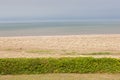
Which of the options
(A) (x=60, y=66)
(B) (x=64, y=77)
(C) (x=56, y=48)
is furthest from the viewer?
(C) (x=56, y=48)

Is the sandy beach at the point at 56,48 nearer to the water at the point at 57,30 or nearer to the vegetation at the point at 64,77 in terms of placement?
the vegetation at the point at 64,77

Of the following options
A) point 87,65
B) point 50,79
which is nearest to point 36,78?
point 50,79

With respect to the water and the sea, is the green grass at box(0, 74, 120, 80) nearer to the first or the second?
the sea

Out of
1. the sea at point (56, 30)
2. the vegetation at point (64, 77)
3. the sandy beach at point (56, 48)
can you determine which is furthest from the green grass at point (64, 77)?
the sea at point (56, 30)

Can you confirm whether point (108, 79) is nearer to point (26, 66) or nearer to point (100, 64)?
point (100, 64)

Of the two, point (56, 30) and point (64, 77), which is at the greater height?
point (64, 77)

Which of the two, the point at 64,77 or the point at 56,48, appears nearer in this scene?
the point at 64,77

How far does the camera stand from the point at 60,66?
475 inches

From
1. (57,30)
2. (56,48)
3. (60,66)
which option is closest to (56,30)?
(57,30)

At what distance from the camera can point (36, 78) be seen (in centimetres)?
1138

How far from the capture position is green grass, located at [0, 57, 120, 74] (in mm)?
12008

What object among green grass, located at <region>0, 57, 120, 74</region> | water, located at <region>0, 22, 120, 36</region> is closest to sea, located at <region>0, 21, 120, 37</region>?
water, located at <region>0, 22, 120, 36</region>

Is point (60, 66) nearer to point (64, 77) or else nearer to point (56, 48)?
point (64, 77)

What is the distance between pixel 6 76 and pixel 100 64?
12.2 ft
